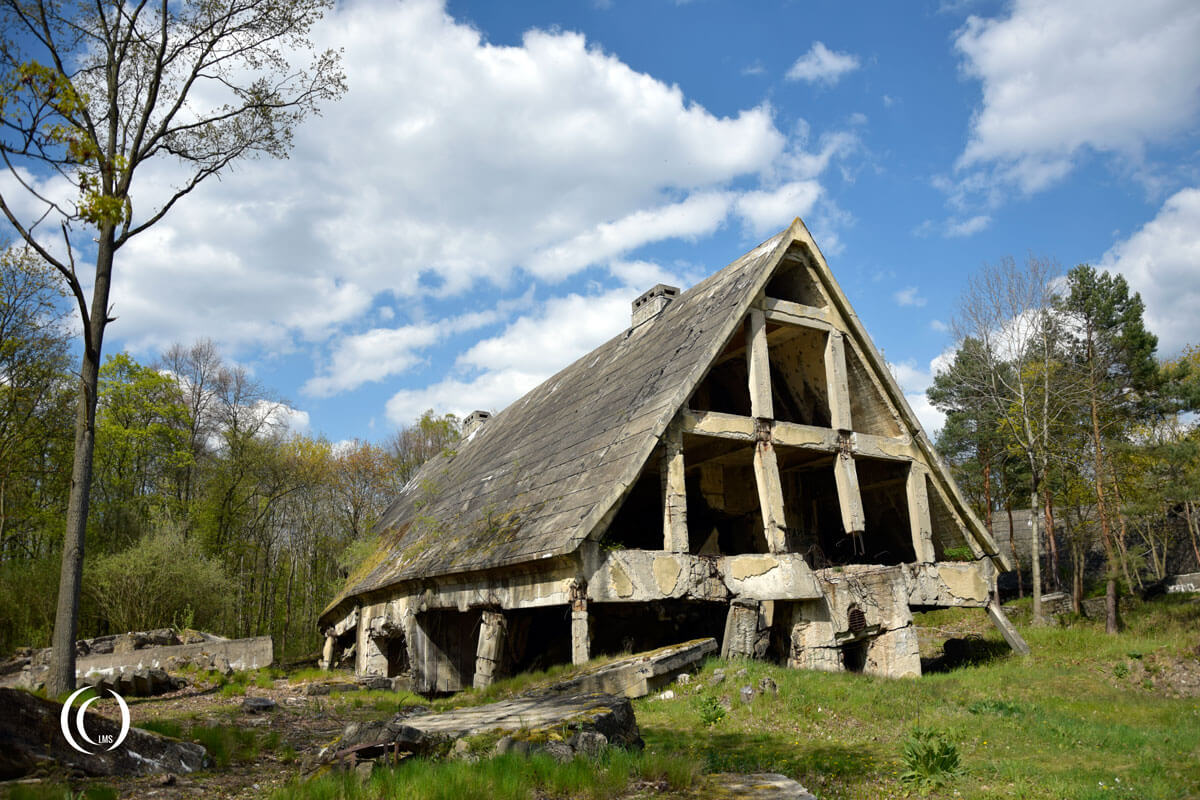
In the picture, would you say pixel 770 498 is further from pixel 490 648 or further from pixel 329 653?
pixel 329 653

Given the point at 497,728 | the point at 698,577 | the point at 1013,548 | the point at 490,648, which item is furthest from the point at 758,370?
the point at 1013,548

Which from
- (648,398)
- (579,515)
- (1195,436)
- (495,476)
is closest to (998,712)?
(579,515)

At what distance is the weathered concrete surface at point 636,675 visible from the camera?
31.4 feet

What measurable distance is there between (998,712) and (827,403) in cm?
781

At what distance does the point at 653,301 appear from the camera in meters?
18.5

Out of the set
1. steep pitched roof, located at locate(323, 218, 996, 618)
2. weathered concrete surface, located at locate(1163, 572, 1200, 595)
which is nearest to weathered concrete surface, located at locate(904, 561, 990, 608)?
steep pitched roof, located at locate(323, 218, 996, 618)

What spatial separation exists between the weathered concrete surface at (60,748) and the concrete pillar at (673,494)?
689cm

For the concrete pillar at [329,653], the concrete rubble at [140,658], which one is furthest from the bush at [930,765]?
the concrete pillar at [329,653]

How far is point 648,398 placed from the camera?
12492 millimetres

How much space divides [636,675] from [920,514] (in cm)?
723

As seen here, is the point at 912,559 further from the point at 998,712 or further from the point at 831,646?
the point at 998,712

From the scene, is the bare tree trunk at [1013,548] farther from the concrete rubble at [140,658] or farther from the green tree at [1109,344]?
the concrete rubble at [140,658]

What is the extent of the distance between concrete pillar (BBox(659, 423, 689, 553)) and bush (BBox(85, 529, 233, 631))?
1499 cm

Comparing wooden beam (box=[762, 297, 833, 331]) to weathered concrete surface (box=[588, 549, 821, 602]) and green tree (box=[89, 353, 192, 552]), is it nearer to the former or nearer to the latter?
weathered concrete surface (box=[588, 549, 821, 602])
